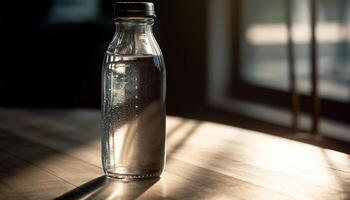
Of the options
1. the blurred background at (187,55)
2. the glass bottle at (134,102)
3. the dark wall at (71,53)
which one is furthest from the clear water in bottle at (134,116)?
the dark wall at (71,53)

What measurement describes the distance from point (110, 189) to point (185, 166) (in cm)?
17

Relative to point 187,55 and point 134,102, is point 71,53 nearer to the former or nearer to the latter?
point 187,55

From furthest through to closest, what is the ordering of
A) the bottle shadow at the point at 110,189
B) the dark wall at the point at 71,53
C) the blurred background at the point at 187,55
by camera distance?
the dark wall at the point at 71,53 < the blurred background at the point at 187,55 < the bottle shadow at the point at 110,189

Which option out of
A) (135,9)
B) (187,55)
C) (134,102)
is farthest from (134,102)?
(187,55)

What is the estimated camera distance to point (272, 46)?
3.65 metres

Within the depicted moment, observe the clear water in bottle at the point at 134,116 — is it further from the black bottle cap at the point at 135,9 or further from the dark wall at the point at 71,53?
the dark wall at the point at 71,53

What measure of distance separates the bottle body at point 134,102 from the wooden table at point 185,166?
0.03 metres

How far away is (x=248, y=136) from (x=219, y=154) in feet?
0.56

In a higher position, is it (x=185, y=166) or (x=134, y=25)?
(x=134, y=25)

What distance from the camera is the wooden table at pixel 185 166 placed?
0.84m

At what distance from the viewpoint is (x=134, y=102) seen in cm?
90

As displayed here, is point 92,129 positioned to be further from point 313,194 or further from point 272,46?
point 272,46

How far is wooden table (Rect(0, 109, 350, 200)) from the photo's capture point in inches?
33.0

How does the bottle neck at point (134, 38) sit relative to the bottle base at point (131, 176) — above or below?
above
